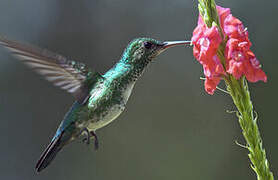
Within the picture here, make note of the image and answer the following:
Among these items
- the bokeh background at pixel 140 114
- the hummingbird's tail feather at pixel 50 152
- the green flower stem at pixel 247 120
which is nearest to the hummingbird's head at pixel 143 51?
the hummingbird's tail feather at pixel 50 152

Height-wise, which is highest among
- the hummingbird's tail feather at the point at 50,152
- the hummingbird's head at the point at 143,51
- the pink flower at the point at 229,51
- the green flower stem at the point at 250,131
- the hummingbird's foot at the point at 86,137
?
the hummingbird's head at the point at 143,51

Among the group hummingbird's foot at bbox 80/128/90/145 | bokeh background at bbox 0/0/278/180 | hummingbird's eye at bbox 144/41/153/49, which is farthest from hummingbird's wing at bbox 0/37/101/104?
bokeh background at bbox 0/0/278/180

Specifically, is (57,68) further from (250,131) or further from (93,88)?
(250,131)

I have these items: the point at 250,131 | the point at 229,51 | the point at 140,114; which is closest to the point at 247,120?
the point at 250,131

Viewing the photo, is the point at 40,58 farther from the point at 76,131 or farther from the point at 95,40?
the point at 95,40

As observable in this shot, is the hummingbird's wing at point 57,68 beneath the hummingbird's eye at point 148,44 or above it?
beneath

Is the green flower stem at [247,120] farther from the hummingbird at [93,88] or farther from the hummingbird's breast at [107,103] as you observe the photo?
the hummingbird's breast at [107,103]
